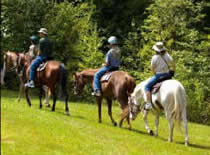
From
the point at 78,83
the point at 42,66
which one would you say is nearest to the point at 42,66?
the point at 42,66

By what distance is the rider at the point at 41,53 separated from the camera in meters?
A: 17.4

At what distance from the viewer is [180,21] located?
2908 cm

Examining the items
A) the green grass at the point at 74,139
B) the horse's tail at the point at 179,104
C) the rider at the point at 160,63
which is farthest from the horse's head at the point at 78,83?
the horse's tail at the point at 179,104

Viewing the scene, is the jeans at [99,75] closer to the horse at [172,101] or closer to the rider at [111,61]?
the rider at [111,61]

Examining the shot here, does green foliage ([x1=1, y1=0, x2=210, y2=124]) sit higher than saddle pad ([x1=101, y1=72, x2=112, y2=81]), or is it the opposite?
green foliage ([x1=1, y1=0, x2=210, y2=124])

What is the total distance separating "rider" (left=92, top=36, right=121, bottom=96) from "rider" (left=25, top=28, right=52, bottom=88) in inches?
81.8

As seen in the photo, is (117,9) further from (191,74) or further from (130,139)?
(130,139)

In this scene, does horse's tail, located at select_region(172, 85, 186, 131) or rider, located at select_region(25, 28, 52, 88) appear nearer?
horse's tail, located at select_region(172, 85, 186, 131)

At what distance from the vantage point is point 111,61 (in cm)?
1644

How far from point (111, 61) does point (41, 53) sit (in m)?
2.77

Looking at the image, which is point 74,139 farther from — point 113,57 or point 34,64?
point 34,64

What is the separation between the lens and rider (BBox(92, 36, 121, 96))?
16.3 meters

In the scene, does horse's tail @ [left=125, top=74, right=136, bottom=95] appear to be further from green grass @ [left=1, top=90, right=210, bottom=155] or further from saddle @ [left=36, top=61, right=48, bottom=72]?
saddle @ [left=36, top=61, right=48, bottom=72]

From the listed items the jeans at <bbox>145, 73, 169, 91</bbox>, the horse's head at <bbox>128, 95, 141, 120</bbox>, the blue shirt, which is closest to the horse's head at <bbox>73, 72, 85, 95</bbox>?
the blue shirt
